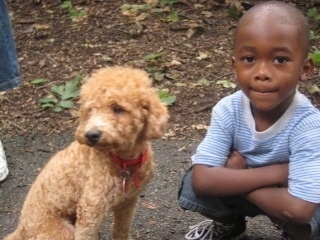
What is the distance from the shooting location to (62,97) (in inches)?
199

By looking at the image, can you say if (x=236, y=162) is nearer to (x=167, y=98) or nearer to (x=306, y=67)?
→ (x=306, y=67)

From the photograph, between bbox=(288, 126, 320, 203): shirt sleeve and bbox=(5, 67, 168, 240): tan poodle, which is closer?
bbox=(5, 67, 168, 240): tan poodle

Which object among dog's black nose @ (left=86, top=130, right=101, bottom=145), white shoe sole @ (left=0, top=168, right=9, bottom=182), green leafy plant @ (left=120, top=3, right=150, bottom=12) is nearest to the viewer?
dog's black nose @ (left=86, top=130, right=101, bottom=145)

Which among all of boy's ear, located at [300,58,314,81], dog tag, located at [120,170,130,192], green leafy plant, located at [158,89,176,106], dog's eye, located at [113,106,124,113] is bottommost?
green leafy plant, located at [158,89,176,106]

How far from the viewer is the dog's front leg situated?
3.12 meters

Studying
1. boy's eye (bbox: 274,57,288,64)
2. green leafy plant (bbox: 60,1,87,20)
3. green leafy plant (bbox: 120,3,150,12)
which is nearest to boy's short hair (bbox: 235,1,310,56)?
boy's eye (bbox: 274,57,288,64)

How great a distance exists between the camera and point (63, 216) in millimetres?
3049

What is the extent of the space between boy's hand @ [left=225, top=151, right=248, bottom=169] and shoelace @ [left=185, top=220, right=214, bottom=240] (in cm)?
52

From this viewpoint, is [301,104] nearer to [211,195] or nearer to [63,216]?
[211,195]

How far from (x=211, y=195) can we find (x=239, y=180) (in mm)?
206

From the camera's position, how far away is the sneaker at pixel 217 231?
132 inches

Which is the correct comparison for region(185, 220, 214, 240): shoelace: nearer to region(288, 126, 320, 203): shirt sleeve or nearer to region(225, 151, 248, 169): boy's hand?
region(225, 151, 248, 169): boy's hand

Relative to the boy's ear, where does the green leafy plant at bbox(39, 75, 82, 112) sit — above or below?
below

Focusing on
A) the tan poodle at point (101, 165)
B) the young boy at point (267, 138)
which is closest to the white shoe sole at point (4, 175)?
the tan poodle at point (101, 165)
